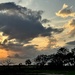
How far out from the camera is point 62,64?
19912 cm

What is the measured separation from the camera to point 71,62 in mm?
195875

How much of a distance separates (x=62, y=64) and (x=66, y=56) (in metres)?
7.78

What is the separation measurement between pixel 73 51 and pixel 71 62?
32.1 feet

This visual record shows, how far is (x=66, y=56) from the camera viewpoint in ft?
655

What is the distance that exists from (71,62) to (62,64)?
27.2 feet

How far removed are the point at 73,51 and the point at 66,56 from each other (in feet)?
29.1

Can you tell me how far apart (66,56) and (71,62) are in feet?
23.4

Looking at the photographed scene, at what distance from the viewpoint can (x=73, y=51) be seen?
194125 millimetres
